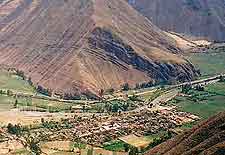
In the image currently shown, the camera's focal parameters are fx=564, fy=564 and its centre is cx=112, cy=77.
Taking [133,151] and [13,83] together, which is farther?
[13,83]

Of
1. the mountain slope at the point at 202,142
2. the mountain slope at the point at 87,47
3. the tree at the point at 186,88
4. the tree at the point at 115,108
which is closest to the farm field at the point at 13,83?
the mountain slope at the point at 87,47

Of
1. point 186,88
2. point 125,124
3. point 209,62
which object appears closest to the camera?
point 125,124

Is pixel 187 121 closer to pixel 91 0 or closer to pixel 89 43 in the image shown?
pixel 89 43

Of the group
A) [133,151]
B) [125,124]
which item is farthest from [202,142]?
[125,124]

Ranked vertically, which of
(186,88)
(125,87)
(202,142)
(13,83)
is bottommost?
(202,142)

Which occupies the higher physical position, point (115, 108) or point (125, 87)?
point (125, 87)

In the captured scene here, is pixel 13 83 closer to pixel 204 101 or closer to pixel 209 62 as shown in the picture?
pixel 204 101

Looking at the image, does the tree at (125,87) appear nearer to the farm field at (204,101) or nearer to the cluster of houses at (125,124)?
the farm field at (204,101)

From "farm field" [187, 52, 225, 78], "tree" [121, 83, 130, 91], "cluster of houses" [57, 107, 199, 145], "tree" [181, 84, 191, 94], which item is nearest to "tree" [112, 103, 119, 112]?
"cluster of houses" [57, 107, 199, 145]

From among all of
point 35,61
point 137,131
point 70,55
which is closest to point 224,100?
point 137,131
